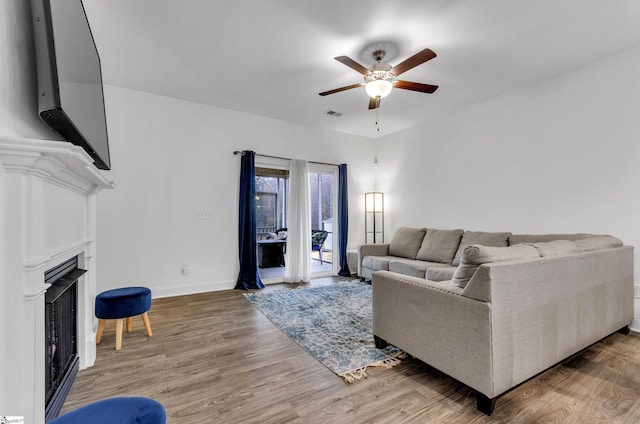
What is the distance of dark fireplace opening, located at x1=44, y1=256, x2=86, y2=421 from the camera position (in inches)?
57.8

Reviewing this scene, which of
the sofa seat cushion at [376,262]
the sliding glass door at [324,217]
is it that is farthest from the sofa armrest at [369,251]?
the sliding glass door at [324,217]

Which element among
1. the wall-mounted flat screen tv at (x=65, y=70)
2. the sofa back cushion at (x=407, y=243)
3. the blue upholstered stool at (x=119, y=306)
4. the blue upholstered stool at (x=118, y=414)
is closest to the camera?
the blue upholstered stool at (x=118, y=414)

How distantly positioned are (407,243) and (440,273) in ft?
3.83

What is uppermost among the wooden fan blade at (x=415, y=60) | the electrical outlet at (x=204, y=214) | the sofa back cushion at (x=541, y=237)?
the wooden fan blade at (x=415, y=60)

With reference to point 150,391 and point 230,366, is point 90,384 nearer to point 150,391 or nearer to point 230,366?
point 150,391

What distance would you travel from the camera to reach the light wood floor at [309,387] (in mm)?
1597

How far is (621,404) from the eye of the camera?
1.68 m

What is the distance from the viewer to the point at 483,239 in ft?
12.1

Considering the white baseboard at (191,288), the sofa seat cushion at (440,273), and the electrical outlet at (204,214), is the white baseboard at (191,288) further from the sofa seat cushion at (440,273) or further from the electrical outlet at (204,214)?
the sofa seat cushion at (440,273)

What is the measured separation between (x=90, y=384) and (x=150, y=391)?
1.47 feet

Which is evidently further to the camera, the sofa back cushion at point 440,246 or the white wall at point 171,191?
the sofa back cushion at point 440,246

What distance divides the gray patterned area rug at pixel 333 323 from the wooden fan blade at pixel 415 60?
247 cm

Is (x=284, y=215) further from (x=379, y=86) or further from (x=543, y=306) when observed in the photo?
(x=543, y=306)

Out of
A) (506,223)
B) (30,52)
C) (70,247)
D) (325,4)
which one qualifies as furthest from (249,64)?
(506,223)
